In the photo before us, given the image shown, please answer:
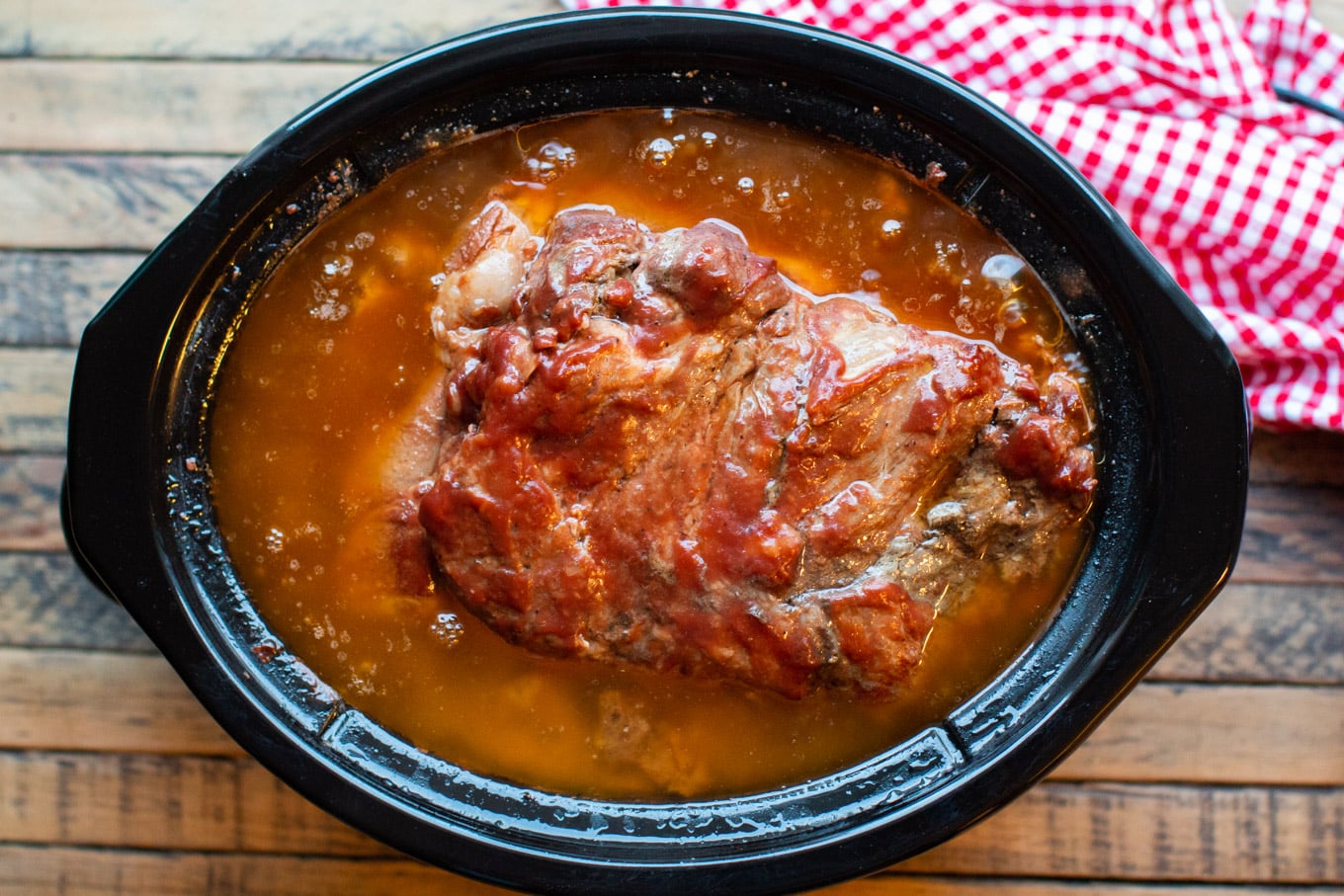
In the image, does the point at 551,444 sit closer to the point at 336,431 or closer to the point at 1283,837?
the point at 336,431

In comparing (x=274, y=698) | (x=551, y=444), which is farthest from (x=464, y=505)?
(x=274, y=698)

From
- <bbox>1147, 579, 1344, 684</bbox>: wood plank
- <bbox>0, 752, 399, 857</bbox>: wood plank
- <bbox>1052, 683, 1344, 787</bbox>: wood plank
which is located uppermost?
<bbox>1147, 579, 1344, 684</bbox>: wood plank

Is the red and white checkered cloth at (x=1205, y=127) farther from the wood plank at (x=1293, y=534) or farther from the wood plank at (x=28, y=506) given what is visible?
the wood plank at (x=28, y=506)

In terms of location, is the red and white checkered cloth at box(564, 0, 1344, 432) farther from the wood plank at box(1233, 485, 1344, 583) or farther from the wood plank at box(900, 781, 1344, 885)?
the wood plank at box(900, 781, 1344, 885)

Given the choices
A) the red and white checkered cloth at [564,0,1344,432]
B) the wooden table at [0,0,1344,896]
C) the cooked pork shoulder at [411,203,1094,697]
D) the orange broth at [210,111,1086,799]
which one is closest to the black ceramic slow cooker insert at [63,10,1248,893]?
the orange broth at [210,111,1086,799]

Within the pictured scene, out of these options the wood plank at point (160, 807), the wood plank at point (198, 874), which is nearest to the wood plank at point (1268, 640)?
the wood plank at point (198, 874)

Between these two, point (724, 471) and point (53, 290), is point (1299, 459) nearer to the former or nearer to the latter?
point (724, 471)
